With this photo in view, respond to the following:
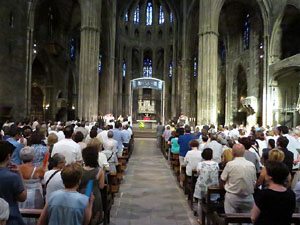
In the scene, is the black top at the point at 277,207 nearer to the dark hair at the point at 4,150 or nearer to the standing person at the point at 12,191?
the standing person at the point at 12,191

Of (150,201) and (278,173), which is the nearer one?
(278,173)

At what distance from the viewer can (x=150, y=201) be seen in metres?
6.12

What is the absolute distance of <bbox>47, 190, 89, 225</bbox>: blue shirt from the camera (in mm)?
2264

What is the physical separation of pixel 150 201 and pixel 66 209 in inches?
163

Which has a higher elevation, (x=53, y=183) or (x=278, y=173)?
(x=278, y=173)

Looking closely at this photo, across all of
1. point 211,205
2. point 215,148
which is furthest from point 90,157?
point 215,148

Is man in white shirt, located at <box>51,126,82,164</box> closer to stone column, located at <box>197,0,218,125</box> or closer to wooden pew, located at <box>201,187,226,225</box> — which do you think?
wooden pew, located at <box>201,187,226,225</box>

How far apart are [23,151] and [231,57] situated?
92.5 ft

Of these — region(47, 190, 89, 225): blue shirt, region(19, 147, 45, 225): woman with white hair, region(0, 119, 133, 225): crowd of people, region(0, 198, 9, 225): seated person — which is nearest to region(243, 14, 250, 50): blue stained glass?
region(0, 119, 133, 225): crowd of people

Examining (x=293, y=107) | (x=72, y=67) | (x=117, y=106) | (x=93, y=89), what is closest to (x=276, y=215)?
(x=293, y=107)

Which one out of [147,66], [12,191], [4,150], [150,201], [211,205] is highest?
[147,66]

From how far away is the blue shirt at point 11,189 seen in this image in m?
2.44

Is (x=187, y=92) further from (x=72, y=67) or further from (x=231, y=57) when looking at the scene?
(x=72, y=67)

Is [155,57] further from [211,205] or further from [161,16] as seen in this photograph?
[211,205]
